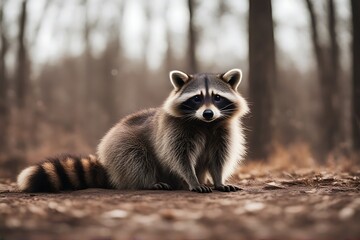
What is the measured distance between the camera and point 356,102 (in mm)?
9734

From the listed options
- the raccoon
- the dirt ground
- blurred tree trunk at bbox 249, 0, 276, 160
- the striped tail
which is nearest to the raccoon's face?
the raccoon

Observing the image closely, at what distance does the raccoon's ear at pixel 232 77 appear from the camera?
225 inches

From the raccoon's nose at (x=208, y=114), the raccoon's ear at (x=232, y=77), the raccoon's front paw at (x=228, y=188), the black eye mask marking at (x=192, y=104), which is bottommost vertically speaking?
the raccoon's front paw at (x=228, y=188)

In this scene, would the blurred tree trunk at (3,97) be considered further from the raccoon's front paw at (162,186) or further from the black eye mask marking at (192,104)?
the black eye mask marking at (192,104)

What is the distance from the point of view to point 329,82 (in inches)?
659

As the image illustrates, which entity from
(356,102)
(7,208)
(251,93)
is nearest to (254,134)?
(251,93)

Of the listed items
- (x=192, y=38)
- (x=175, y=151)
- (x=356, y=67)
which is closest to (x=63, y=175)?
(x=175, y=151)

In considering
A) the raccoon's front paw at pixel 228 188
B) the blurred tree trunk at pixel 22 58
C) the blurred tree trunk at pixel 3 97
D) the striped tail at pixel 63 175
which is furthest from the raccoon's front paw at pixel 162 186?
the blurred tree trunk at pixel 22 58

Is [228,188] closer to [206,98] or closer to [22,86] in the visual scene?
[206,98]

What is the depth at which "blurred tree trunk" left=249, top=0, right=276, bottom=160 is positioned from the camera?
9.55 metres

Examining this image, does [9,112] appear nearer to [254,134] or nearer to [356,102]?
[254,134]

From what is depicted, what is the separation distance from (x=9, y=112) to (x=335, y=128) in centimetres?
1154

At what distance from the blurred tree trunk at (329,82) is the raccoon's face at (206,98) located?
10.4 metres

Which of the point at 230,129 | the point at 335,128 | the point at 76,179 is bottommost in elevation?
the point at 335,128
